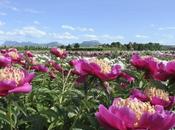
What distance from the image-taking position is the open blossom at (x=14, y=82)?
82.7 inches

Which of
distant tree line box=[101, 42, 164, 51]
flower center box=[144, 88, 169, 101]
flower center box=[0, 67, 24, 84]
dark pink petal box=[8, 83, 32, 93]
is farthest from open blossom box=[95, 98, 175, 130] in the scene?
distant tree line box=[101, 42, 164, 51]

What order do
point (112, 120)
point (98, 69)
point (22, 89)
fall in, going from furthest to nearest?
point (98, 69), point (22, 89), point (112, 120)

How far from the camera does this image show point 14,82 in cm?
213

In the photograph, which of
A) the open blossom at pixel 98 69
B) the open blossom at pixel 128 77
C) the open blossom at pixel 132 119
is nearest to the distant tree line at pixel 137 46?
the open blossom at pixel 128 77

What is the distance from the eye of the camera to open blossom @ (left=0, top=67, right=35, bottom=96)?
2.10 meters

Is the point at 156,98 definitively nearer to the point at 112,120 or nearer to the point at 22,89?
the point at 22,89

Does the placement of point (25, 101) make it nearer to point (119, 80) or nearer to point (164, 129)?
point (119, 80)

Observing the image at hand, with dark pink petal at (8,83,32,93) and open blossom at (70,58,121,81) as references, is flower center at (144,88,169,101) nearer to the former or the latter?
open blossom at (70,58,121,81)

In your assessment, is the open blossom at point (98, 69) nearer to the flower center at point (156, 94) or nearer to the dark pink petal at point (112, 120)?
the flower center at point (156, 94)

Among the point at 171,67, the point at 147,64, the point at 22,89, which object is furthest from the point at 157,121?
the point at 147,64

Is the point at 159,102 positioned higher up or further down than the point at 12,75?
further down

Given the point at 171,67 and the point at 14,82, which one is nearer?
the point at 14,82

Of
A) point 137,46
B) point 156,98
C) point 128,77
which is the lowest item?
point 137,46

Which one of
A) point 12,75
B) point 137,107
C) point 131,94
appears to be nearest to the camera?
point 137,107
